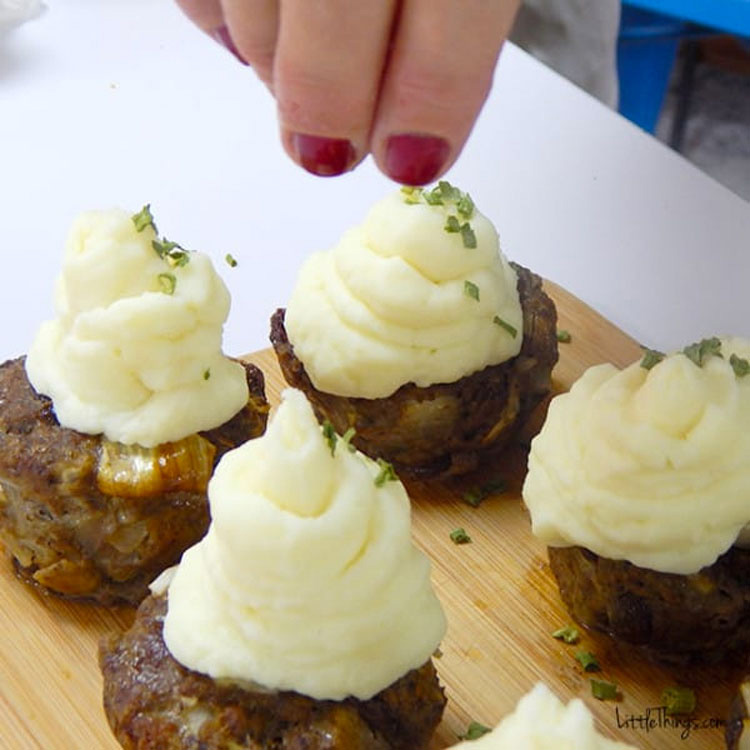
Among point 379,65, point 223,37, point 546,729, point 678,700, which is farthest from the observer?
point 678,700

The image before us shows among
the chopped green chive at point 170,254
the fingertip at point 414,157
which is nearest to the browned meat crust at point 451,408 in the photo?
the chopped green chive at point 170,254

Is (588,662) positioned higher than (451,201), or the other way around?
(451,201)

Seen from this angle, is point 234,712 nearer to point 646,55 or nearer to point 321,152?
point 321,152

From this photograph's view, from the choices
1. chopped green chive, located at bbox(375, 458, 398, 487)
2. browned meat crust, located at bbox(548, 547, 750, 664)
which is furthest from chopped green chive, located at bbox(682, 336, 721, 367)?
chopped green chive, located at bbox(375, 458, 398, 487)

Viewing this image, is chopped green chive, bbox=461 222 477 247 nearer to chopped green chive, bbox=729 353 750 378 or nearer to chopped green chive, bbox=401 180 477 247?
chopped green chive, bbox=401 180 477 247

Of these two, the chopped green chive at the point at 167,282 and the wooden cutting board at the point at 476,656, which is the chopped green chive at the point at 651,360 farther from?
the chopped green chive at the point at 167,282

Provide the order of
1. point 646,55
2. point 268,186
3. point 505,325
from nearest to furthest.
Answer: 1. point 505,325
2. point 268,186
3. point 646,55

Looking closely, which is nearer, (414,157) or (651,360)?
(414,157)

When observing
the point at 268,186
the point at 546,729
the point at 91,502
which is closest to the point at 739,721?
the point at 546,729

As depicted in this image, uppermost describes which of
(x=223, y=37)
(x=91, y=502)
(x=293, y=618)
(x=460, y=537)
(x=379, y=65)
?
(x=379, y=65)

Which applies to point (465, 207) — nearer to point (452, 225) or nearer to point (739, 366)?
point (452, 225)
